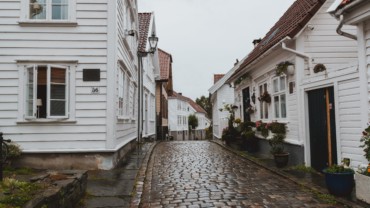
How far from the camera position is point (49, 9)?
9.51m

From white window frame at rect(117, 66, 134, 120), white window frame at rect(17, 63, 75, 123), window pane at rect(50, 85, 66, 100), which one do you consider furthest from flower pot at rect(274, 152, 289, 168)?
window pane at rect(50, 85, 66, 100)

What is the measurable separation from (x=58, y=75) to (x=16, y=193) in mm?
5505

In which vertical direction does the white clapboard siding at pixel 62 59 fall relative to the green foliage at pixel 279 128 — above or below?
above

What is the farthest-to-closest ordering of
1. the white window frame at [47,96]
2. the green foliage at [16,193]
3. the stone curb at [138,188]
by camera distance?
1. the white window frame at [47,96]
2. the stone curb at [138,188]
3. the green foliage at [16,193]

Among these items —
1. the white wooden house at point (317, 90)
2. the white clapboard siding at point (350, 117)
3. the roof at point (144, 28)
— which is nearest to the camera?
the white clapboard siding at point (350, 117)

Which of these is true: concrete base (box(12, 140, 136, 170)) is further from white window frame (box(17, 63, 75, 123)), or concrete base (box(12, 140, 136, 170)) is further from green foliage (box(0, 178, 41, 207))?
green foliage (box(0, 178, 41, 207))

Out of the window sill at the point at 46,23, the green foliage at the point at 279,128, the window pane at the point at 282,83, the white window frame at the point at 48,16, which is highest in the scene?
the white window frame at the point at 48,16

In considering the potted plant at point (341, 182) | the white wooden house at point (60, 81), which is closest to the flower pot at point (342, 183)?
the potted plant at point (341, 182)

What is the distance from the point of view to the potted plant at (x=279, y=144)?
10031mm

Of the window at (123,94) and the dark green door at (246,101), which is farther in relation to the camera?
the dark green door at (246,101)

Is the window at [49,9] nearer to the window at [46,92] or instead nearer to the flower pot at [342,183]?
the window at [46,92]

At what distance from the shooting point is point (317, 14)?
33.2ft

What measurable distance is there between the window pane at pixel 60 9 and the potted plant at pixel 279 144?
7.19 meters

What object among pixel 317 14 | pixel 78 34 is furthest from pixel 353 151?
pixel 78 34
